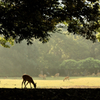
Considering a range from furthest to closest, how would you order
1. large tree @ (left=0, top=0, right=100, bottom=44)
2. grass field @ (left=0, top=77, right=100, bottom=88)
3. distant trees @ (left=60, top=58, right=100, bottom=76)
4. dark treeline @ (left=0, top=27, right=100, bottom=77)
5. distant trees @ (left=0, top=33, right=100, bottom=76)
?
dark treeline @ (left=0, top=27, right=100, bottom=77), distant trees @ (left=0, top=33, right=100, bottom=76), distant trees @ (left=60, top=58, right=100, bottom=76), grass field @ (left=0, top=77, right=100, bottom=88), large tree @ (left=0, top=0, right=100, bottom=44)

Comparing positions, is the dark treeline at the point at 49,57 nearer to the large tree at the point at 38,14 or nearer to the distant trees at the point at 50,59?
the distant trees at the point at 50,59

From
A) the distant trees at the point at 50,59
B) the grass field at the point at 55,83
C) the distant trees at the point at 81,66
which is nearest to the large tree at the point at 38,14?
the grass field at the point at 55,83

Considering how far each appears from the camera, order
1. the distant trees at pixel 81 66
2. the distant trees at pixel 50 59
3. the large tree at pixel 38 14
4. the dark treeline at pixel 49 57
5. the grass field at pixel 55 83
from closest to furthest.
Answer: the large tree at pixel 38 14, the grass field at pixel 55 83, the distant trees at pixel 81 66, the distant trees at pixel 50 59, the dark treeline at pixel 49 57

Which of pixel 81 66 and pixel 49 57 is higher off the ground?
pixel 49 57

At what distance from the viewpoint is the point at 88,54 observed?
222 ft

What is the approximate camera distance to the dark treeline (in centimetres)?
6081

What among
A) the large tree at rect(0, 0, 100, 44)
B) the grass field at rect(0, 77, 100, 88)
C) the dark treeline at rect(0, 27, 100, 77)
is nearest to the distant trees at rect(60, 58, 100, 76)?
the dark treeline at rect(0, 27, 100, 77)

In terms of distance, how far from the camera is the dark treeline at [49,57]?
200 feet

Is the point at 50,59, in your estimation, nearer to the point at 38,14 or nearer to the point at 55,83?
the point at 55,83

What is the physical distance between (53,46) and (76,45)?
28.8 feet

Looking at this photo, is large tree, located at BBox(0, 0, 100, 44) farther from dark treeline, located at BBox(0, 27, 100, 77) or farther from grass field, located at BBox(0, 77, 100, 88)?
dark treeline, located at BBox(0, 27, 100, 77)

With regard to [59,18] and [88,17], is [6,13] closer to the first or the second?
[59,18]

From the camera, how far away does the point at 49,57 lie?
66.1 metres

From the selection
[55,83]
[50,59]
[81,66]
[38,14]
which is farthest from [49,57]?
[38,14]
